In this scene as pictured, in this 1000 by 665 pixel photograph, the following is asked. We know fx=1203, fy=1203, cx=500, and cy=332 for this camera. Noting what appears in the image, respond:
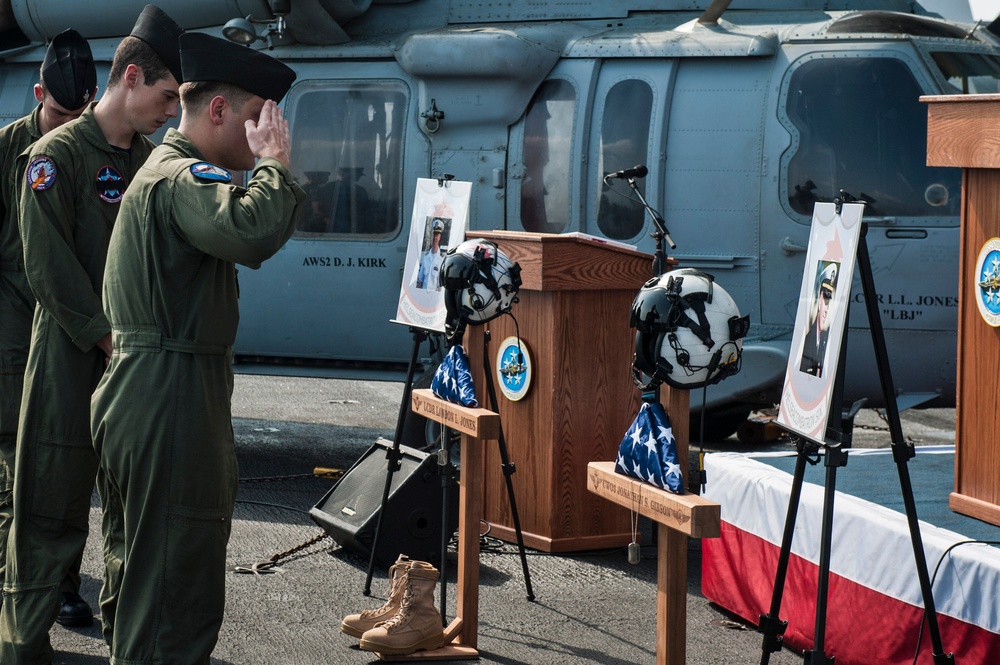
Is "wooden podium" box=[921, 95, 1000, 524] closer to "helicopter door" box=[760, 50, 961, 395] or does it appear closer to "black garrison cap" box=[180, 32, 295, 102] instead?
"black garrison cap" box=[180, 32, 295, 102]

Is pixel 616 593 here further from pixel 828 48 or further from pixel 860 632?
pixel 828 48

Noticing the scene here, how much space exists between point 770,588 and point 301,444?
521 cm

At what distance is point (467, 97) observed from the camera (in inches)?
324

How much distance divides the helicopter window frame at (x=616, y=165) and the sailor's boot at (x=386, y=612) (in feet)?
12.2

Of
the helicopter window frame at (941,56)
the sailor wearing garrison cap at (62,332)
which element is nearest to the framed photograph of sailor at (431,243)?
the sailor wearing garrison cap at (62,332)

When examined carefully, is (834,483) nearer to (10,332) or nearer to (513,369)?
(513,369)

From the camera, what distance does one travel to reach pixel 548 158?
26.7ft

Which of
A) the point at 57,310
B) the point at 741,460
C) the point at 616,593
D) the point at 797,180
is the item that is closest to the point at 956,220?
the point at 797,180

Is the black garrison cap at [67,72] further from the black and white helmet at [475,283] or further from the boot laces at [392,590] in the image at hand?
the boot laces at [392,590]

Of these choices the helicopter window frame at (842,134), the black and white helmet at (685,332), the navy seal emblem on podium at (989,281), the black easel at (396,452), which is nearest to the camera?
the black and white helmet at (685,332)

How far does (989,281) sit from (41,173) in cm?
344

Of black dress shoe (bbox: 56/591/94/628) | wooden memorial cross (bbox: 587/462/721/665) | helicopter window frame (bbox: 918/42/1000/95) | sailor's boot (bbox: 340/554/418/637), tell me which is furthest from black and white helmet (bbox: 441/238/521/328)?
helicopter window frame (bbox: 918/42/1000/95)

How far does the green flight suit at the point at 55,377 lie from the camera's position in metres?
4.38

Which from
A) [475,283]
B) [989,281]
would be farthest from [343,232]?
[989,281]
